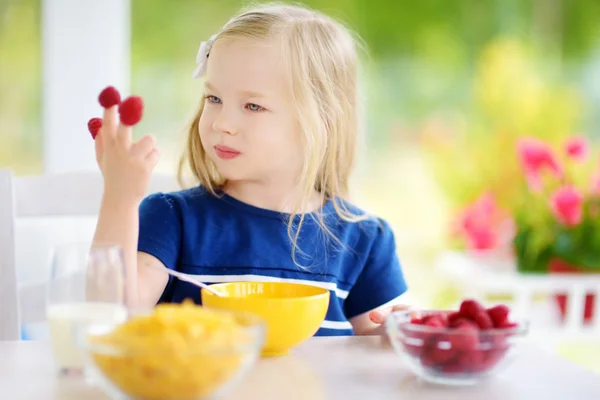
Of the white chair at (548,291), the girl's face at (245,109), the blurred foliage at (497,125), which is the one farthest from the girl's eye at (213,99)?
the blurred foliage at (497,125)

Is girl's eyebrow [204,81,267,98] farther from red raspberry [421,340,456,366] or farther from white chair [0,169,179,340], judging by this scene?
red raspberry [421,340,456,366]

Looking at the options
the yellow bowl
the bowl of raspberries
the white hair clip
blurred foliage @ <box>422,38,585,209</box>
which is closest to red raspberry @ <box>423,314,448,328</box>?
the bowl of raspberries

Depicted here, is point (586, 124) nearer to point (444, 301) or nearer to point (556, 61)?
point (556, 61)

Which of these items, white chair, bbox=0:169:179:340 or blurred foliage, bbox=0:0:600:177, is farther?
blurred foliage, bbox=0:0:600:177

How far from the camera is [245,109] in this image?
1.31m

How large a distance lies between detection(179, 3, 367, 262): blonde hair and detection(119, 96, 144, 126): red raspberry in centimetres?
43

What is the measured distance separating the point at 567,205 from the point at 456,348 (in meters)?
1.63

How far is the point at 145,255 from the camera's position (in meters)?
1.30

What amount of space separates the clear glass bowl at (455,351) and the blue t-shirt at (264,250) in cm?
47

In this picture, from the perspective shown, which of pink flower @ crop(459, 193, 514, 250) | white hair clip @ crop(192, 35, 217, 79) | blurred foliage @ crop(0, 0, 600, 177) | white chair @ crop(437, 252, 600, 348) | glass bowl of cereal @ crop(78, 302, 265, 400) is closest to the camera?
glass bowl of cereal @ crop(78, 302, 265, 400)

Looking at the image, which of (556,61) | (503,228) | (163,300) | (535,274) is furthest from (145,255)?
(556,61)

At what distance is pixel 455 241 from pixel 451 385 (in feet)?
8.73

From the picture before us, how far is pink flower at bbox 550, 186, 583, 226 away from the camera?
236 cm

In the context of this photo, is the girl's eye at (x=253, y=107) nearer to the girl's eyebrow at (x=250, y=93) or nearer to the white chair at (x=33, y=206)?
the girl's eyebrow at (x=250, y=93)
